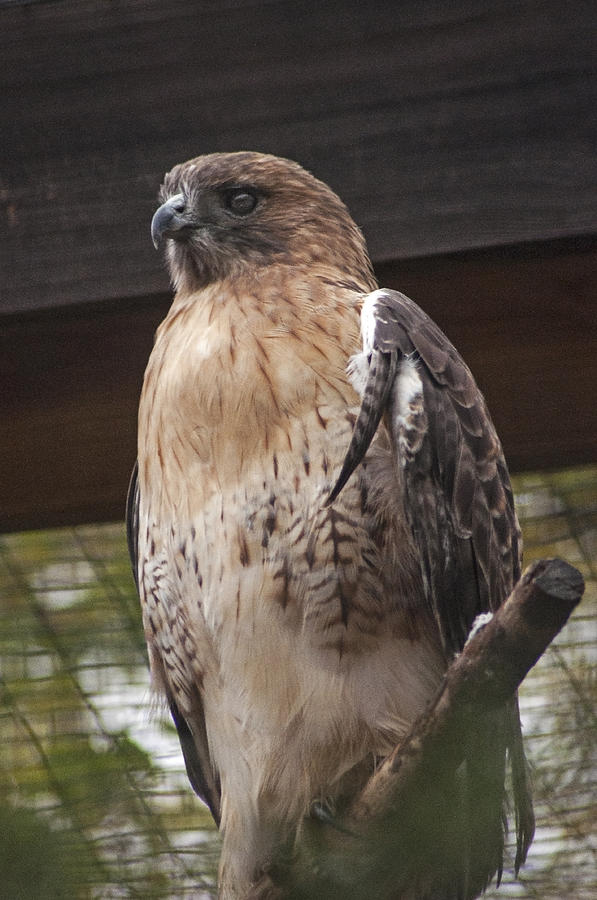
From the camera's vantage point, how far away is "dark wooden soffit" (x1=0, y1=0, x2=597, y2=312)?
2260mm

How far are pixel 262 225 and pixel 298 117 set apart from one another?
69 centimetres

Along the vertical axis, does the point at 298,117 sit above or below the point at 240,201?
above

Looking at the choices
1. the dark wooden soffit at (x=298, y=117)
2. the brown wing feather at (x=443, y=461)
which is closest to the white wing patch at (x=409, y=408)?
the brown wing feather at (x=443, y=461)

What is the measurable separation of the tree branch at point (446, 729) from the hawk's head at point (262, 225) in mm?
1454

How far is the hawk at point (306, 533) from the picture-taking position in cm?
238

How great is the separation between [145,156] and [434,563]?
3.28ft

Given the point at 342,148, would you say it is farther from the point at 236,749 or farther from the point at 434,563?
the point at 236,749

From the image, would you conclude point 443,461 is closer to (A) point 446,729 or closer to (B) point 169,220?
(B) point 169,220

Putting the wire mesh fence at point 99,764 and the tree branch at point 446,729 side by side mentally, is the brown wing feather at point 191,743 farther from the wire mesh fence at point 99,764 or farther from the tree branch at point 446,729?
the tree branch at point 446,729

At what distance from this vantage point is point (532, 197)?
223 centimetres

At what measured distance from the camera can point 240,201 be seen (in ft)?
9.96

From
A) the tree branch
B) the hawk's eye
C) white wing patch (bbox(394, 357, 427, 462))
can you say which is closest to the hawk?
white wing patch (bbox(394, 357, 427, 462))

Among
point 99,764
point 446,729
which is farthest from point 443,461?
point 99,764

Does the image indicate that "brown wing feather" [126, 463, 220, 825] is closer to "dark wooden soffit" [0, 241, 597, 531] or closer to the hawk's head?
"dark wooden soffit" [0, 241, 597, 531]
